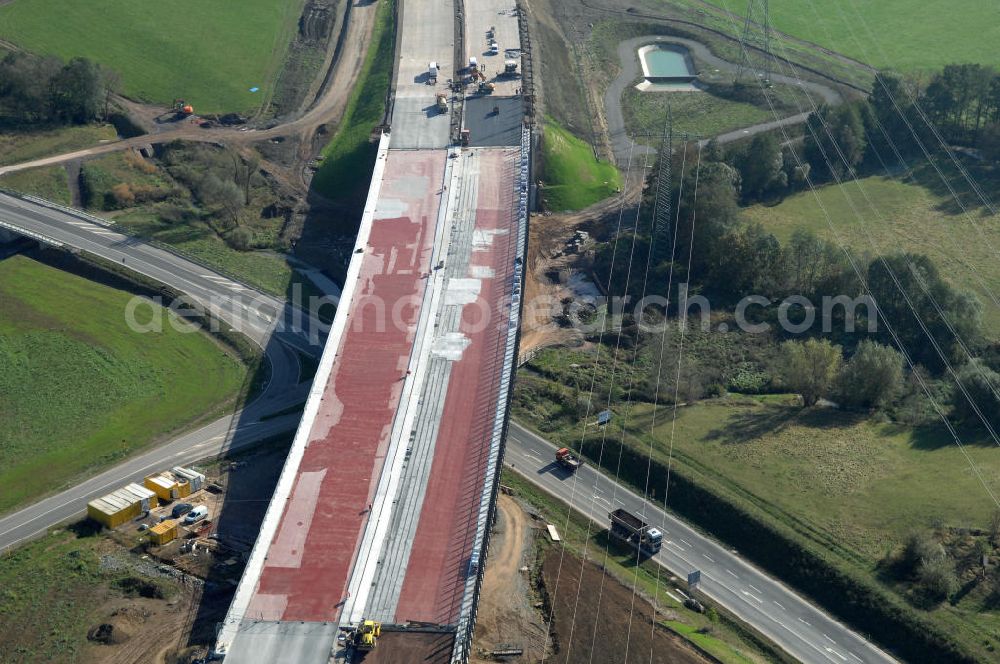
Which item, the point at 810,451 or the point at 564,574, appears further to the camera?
the point at 810,451

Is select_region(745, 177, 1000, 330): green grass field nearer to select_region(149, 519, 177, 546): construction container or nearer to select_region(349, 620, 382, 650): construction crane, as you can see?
select_region(149, 519, 177, 546): construction container

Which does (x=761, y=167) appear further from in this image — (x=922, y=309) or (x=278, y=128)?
(x=278, y=128)

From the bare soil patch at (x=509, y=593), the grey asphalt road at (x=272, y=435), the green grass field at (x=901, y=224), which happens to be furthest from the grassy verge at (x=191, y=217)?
the green grass field at (x=901, y=224)

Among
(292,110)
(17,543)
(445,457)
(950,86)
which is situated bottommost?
(17,543)

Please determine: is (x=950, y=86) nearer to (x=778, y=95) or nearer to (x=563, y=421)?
(x=778, y=95)

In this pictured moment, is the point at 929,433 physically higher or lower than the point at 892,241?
lower

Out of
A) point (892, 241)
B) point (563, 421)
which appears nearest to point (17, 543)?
point (563, 421)

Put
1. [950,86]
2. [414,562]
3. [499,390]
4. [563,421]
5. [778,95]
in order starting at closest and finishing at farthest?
[414,562] → [499,390] → [563,421] → [950,86] → [778,95]
